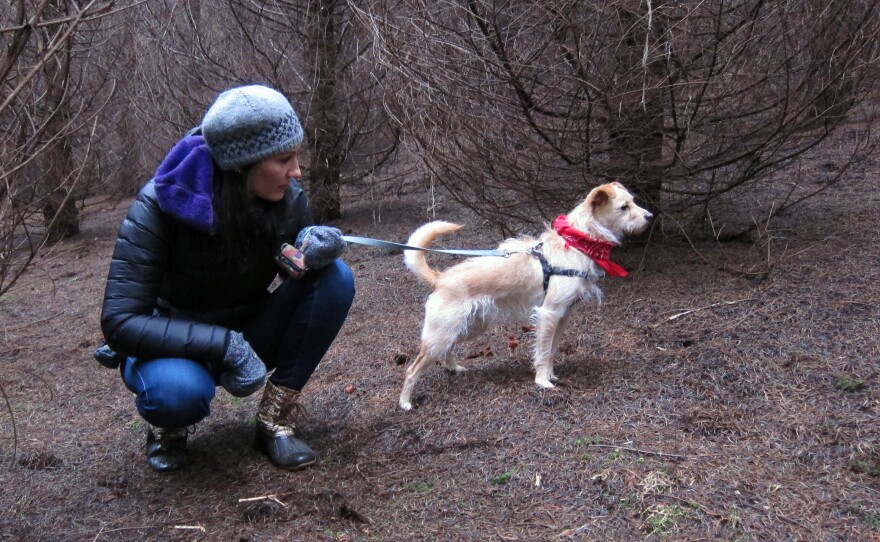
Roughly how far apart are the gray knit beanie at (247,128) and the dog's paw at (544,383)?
1.83 m

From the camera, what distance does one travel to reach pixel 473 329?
430cm

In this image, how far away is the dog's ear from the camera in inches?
161

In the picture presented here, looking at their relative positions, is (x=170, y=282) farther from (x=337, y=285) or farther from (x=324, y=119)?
(x=324, y=119)

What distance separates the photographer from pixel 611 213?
13.5 feet

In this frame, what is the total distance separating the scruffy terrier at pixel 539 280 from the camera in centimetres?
404

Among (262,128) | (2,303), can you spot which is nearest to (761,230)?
(262,128)

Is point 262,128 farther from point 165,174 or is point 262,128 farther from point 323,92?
point 323,92

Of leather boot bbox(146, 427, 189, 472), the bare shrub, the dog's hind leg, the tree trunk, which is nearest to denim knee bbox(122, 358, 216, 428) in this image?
leather boot bbox(146, 427, 189, 472)

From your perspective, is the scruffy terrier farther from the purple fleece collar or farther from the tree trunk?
the tree trunk

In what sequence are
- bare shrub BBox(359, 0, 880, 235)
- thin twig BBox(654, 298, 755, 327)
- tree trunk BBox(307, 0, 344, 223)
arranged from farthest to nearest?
tree trunk BBox(307, 0, 344, 223) < thin twig BBox(654, 298, 755, 327) < bare shrub BBox(359, 0, 880, 235)

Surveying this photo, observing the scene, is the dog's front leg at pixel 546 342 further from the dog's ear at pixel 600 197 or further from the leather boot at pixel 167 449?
the leather boot at pixel 167 449

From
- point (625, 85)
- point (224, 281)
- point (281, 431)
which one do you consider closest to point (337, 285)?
point (224, 281)

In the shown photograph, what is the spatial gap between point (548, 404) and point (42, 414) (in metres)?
3.14

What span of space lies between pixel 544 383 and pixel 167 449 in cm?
188
